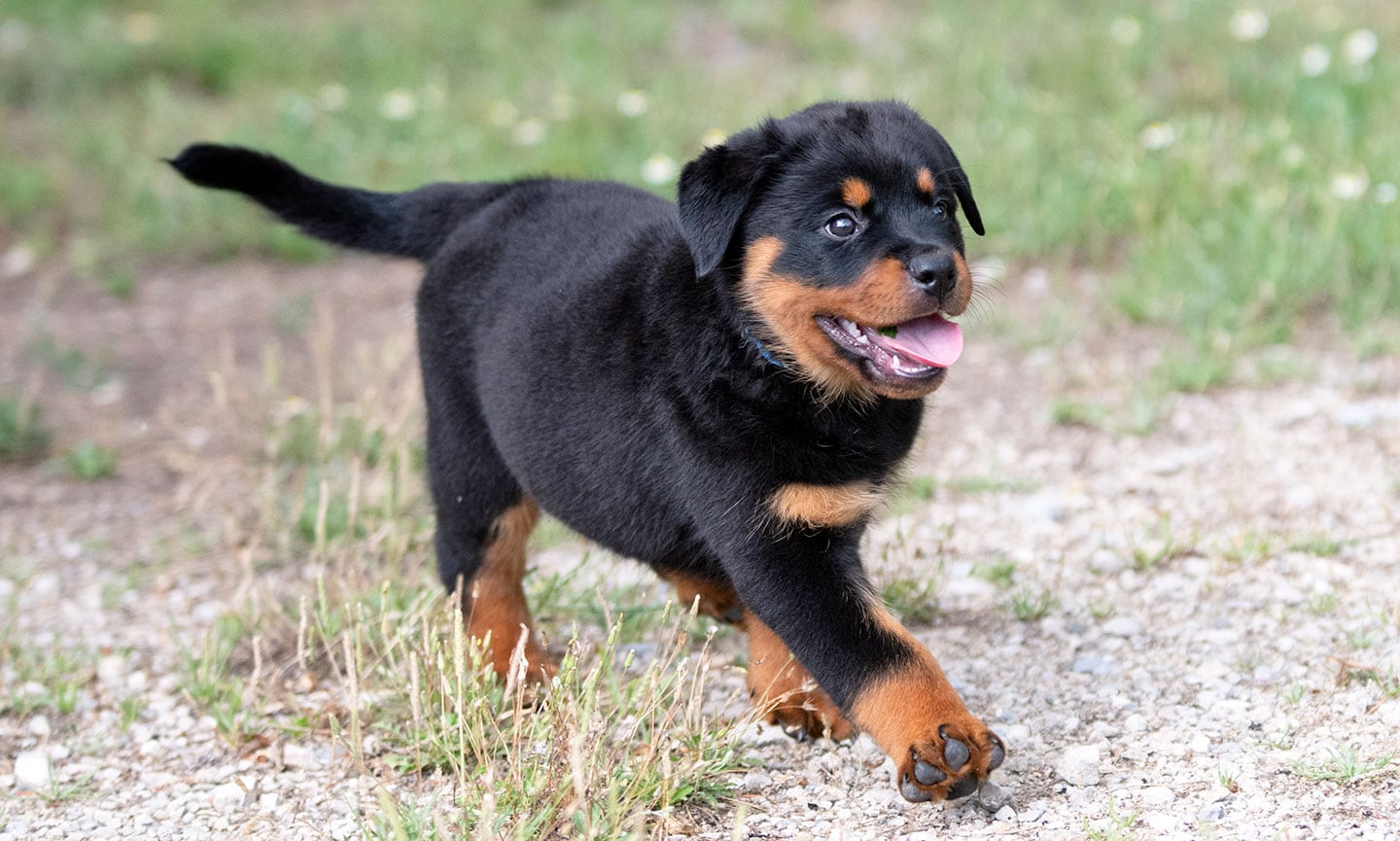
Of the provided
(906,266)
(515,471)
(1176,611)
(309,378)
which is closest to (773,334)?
(906,266)

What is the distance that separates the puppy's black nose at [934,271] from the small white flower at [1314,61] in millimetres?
4776

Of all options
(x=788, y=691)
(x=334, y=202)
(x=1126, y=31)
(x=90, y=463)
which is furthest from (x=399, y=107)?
(x=788, y=691)

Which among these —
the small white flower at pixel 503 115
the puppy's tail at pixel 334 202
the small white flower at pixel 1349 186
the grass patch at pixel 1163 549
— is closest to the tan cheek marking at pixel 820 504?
the grass patch at pixel 1163 549

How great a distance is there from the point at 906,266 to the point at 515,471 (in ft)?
3.74

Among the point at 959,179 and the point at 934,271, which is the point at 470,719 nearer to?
the point at 934,271

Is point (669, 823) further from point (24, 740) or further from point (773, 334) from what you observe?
point (24, 740)

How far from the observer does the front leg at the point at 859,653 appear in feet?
9.23

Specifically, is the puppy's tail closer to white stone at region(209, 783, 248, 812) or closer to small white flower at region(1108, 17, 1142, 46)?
white stone at region(209, 783, 248, 812)

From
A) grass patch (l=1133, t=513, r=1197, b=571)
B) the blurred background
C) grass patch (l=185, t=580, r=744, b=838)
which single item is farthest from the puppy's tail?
the blurred background

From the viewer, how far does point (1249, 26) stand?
7.40m

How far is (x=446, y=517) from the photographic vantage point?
381 cm

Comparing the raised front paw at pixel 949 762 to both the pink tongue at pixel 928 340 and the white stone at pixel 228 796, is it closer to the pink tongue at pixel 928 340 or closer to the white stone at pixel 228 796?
the pink tongue at pixel 928 340

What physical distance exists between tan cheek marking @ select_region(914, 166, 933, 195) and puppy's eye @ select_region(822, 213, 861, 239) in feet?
0.54

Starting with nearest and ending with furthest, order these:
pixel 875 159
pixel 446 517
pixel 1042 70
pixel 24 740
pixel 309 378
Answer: pixel 875 159 → pixel 24 740 → pixel 446 517 → pixel 309 378 → pixel 1042 70
